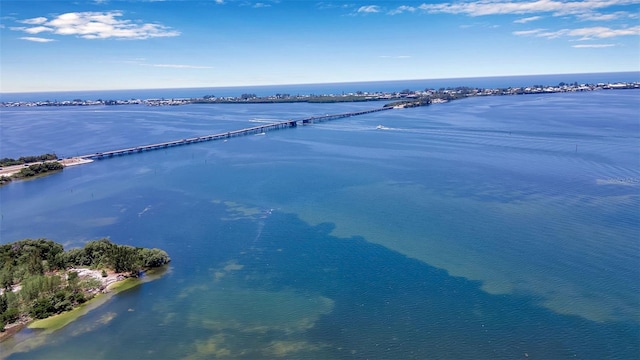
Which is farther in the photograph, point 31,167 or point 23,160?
point 23,160

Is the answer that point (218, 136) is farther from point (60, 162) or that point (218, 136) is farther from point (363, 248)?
point (363, 248)

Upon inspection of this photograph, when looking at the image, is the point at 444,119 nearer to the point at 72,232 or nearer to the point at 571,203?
the point at 571,203

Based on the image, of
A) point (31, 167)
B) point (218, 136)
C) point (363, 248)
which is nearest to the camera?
point (363, 248)

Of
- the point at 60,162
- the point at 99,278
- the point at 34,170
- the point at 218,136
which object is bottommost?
the point at 99,278

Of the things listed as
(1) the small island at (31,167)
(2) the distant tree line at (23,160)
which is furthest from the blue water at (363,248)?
(2) the distant tree line at (23,160)

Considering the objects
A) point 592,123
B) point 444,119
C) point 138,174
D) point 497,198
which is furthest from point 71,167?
point 592,123

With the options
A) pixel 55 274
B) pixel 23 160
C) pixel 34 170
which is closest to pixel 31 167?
pixel 34 170

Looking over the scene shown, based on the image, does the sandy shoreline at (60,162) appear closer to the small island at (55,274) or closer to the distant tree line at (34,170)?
the distant tree line at (34,170)
